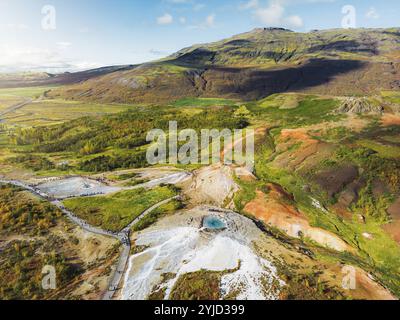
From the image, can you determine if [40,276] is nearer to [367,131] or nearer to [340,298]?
[340,298]

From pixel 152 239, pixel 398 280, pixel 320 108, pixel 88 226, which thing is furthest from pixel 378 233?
pixel 320 108

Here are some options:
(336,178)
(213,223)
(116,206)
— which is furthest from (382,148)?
(116,206)

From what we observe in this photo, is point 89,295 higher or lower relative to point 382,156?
lower

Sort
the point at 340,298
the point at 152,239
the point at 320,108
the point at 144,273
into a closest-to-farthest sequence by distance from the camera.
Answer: the point at 340,298 < the point at 144,273 < the point at 152,239 < the point at 320,108

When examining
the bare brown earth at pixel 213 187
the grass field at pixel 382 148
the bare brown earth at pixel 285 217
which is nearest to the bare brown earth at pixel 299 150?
the grass field at pixel 382 148

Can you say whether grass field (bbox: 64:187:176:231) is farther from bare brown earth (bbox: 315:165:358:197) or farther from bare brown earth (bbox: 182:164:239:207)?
bare brown earth (bbox: 315:165:358:197)

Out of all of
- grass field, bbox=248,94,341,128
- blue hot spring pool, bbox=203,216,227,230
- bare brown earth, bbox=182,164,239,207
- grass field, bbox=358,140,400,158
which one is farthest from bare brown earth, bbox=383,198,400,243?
grass field, bbox=248,94,341,128
